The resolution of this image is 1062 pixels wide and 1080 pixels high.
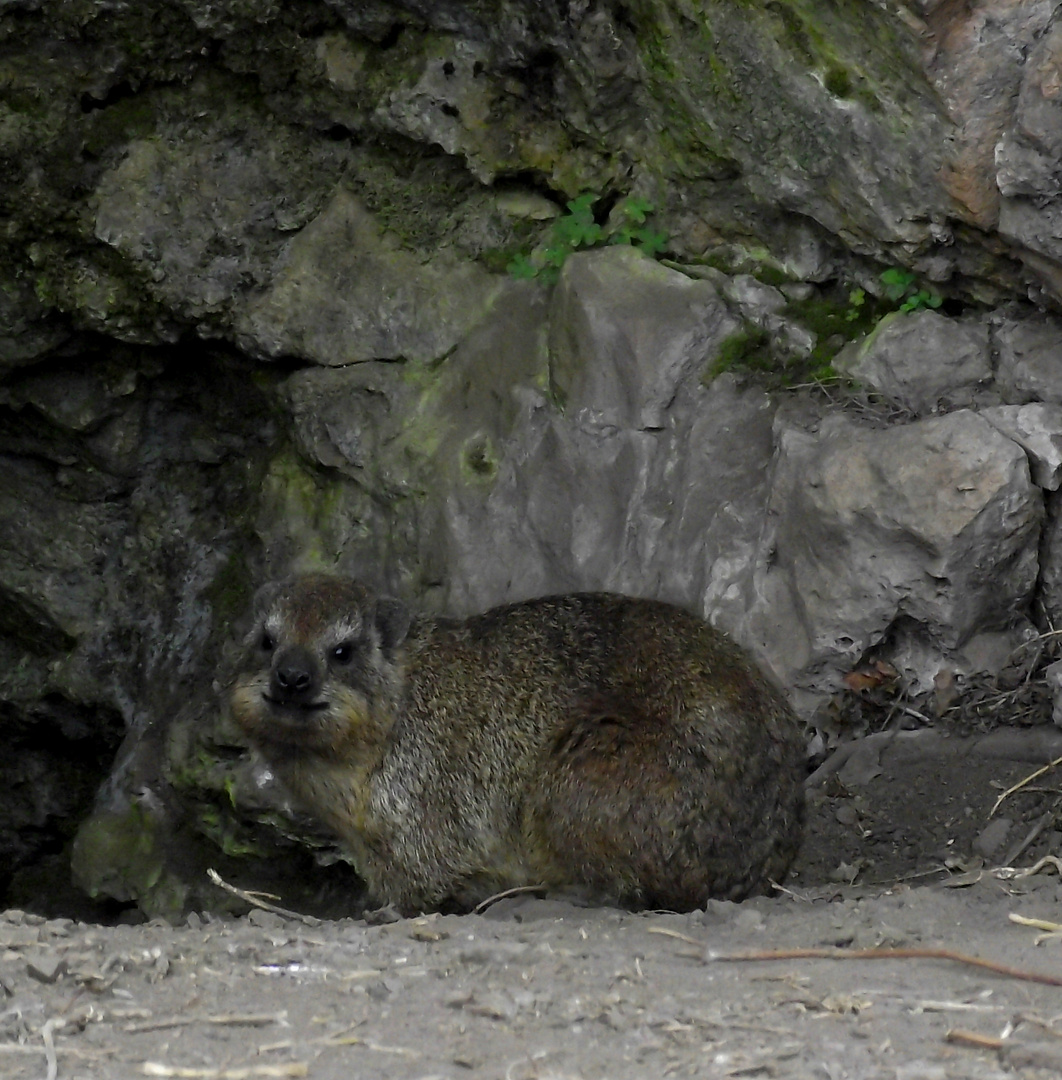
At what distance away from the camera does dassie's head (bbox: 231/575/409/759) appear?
227 inches

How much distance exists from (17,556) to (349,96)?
11.8 ft

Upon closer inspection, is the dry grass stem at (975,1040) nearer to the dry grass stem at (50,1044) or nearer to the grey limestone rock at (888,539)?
the dry grass stem at (50,1044)

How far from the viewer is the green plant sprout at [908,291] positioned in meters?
6.24

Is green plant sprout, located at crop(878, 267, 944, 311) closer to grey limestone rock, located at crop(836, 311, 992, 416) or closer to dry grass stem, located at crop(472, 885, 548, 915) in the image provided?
grey limestone rock, located at crop(836, 311, 992, 416)

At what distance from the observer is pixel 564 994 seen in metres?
3.81

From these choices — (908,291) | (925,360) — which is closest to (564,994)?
(925,360)

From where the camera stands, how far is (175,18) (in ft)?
23.6

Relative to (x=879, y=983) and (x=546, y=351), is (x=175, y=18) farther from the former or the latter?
(x=879, y=983)

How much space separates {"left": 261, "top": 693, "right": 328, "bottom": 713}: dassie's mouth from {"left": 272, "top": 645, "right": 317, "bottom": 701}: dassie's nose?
30 mm

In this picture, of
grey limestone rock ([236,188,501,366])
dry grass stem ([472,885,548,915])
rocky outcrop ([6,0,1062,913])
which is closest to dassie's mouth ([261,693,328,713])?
→ dry grass stem ([472,885,548,915])

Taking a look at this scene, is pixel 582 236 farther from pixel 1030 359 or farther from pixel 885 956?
pixel 885 956

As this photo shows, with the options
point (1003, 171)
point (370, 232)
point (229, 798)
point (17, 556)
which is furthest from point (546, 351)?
point (17, 556)

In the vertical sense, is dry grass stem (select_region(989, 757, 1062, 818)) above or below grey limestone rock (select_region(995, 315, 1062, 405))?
below

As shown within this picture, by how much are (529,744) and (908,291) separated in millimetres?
2627
